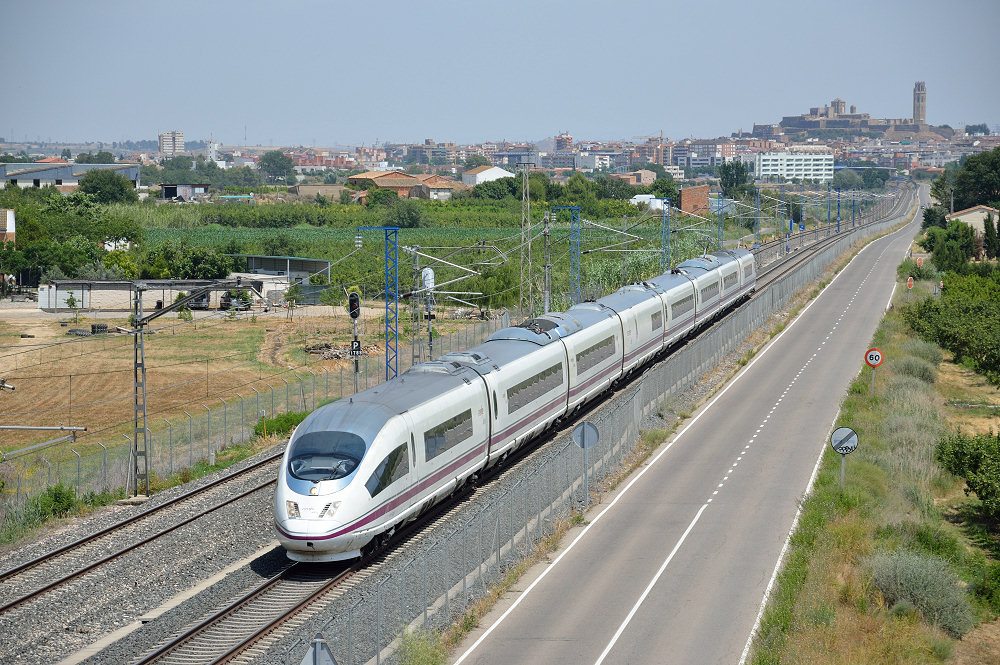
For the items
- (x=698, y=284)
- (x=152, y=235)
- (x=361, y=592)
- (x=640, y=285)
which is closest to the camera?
(x=361, y=592)

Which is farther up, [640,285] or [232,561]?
[640,285]

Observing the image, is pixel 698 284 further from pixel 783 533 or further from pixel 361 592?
pixel 361 592

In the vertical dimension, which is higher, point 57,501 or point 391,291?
point 391,291

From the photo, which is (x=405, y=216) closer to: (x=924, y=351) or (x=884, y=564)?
(x=924, y=351)

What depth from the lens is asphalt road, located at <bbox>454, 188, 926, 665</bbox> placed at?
18.9 meters

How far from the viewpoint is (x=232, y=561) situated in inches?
965

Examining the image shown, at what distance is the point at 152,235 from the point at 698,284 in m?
93.9

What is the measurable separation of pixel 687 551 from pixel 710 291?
1430 inches

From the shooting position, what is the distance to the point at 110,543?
25.8m

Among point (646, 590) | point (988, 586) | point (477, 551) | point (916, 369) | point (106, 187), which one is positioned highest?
point (106, 187)

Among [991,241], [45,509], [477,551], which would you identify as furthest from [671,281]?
[991,241]

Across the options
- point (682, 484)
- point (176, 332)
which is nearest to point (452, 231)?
point (176, 332)

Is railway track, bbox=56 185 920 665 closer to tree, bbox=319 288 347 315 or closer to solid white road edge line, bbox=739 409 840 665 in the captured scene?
solid white road edge line, bbox=739 409 840 665

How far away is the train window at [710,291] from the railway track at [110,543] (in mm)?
31398
